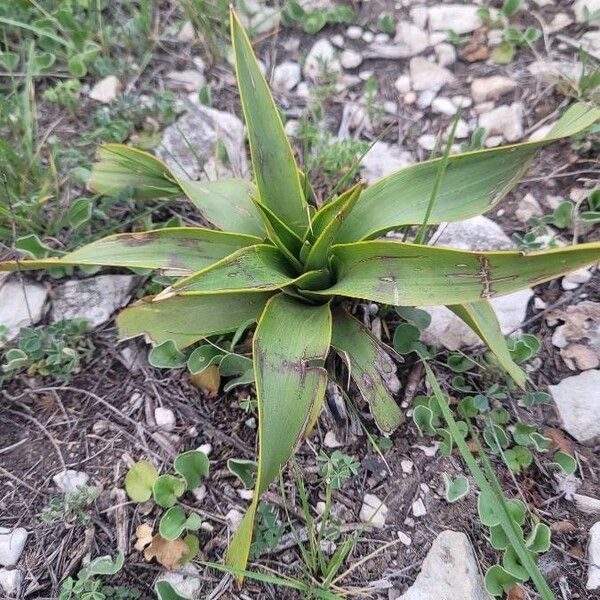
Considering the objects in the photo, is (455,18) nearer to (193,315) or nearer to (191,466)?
(193,315)

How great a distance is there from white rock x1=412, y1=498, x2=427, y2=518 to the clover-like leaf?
1.14ft

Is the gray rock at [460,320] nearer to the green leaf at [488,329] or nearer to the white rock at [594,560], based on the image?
the green leaf at [488,329]

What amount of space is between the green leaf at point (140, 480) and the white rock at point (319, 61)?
Answer: 5.30 ft

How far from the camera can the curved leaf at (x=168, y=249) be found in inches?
61.5

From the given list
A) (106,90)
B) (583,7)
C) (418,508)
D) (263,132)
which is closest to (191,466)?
(418,508)

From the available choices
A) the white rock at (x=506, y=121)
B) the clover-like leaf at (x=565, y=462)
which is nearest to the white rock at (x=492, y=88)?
the white rock at (x=506, y=121)

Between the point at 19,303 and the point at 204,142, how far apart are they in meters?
0.86

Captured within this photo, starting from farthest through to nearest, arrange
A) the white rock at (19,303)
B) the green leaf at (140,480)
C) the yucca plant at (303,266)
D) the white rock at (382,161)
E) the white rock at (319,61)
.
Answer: the white rock at (319,61) → the white rock at (382,161) → the white rock at (19,303) → the green leaf at (140,480) → the yucca plant at (303,266)

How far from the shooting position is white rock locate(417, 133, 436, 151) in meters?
2.21

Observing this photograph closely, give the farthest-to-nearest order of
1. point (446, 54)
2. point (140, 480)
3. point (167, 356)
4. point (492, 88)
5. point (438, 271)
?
point (446, 54) → point (492, 88) → point (167, 356) → point (140, 480) → point (438, 271)

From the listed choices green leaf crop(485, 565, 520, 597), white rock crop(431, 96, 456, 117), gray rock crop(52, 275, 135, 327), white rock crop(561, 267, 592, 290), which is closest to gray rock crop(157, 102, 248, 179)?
gray rock crop(52, 275, 135, 327)

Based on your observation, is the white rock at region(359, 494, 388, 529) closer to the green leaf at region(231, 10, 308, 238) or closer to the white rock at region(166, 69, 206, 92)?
the green leaf at region(231, 10, 308, 238)

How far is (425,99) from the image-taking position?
91.4 inches

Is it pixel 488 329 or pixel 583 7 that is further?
pixel 583 7
